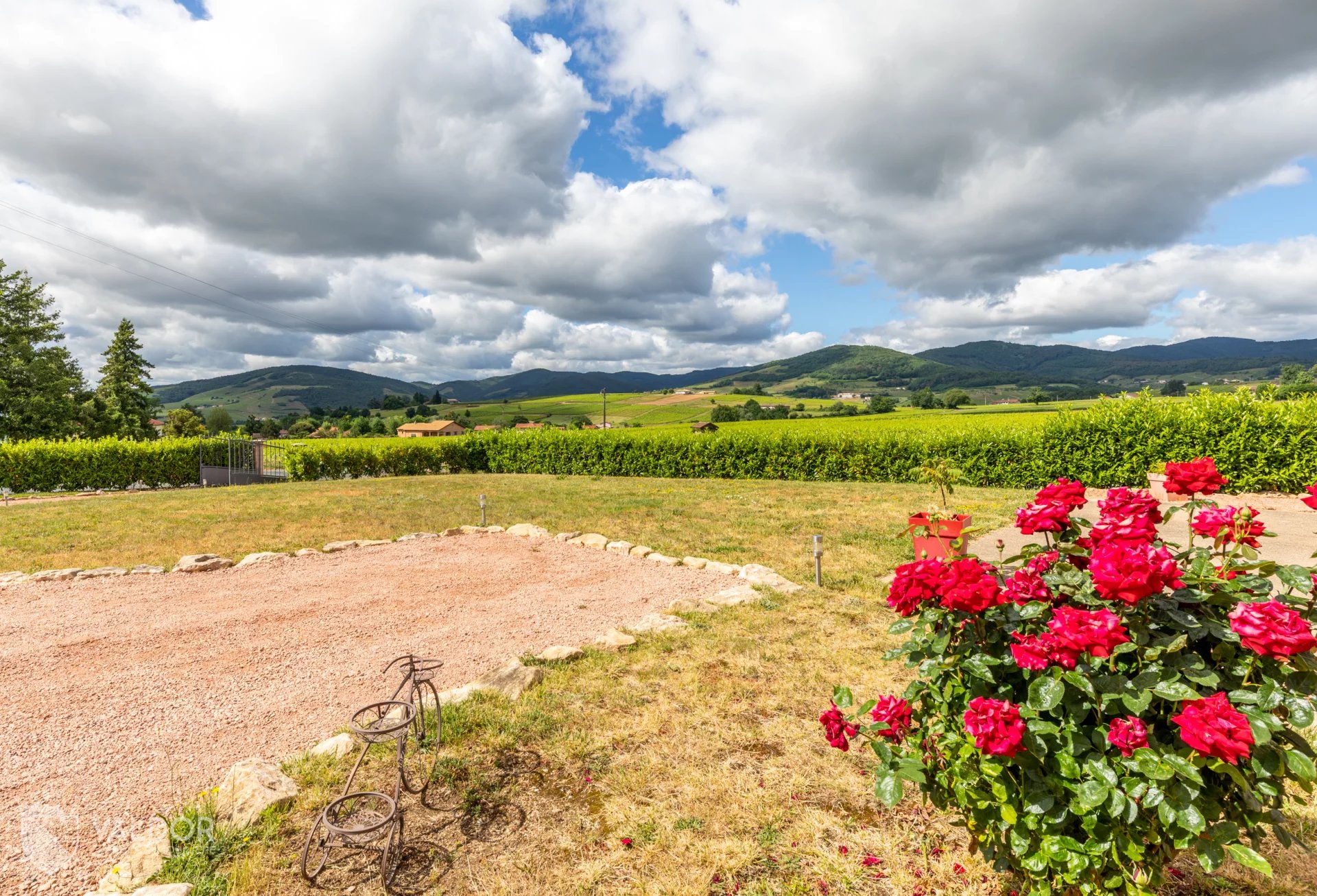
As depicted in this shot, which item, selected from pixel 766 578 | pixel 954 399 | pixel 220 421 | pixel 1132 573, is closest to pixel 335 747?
pixel 1132 573

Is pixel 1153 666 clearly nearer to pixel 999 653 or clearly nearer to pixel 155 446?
pixel 999 653

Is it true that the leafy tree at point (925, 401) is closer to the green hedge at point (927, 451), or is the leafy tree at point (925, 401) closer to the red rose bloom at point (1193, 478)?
→ the green hedge at point (927, 451)

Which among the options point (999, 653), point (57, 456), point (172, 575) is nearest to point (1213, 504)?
point (999, 653)

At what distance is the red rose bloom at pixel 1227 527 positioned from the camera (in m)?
2.05

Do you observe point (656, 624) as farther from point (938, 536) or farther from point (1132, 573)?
point (1132, 573)

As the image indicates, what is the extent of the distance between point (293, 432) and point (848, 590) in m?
89.4

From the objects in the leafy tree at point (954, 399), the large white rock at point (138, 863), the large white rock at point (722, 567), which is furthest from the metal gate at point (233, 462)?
the leafy tree at point (954, 399)

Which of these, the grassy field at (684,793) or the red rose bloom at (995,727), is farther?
the grassy field at (684,793)

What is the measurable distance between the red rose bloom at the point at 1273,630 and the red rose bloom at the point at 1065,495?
64 cm

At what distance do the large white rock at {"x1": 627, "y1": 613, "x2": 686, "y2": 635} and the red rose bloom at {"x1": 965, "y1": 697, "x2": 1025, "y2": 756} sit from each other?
4.48 metres

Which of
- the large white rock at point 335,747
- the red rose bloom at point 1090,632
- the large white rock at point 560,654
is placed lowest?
the large white rock at point 560,654

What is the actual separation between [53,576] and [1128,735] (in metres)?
12.3

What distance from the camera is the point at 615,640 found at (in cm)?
575

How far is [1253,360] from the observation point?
16850 centimetres
